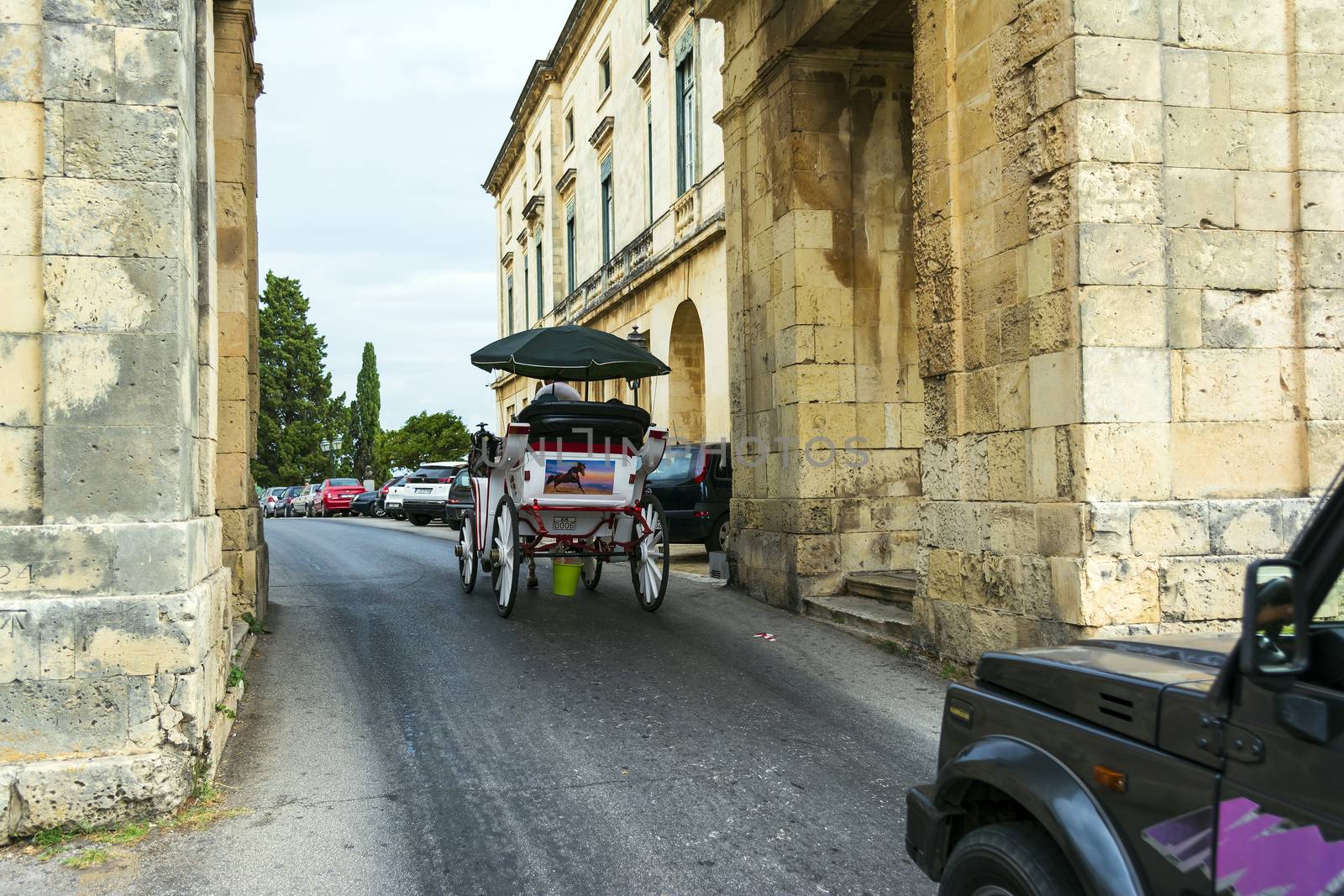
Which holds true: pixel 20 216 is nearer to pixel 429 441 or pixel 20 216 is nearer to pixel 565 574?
pixel 565 574

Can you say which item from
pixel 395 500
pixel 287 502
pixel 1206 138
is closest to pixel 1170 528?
pixel 1206 138

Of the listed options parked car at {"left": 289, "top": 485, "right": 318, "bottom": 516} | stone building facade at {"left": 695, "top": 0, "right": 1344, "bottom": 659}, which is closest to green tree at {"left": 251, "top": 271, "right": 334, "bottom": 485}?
parked car at {"left": 289, "top": 485, "right": 318, "bottom": 516}

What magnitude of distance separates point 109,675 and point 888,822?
10.9 feet

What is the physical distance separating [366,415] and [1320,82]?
67.0m

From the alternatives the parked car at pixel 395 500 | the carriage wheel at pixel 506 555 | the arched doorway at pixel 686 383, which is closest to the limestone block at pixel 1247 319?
the carriage wheel at pixel 506 555

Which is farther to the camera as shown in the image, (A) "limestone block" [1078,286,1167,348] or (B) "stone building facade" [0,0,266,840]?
(A) "limestone block" [1078,286,1167,348]

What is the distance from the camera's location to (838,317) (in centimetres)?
1050

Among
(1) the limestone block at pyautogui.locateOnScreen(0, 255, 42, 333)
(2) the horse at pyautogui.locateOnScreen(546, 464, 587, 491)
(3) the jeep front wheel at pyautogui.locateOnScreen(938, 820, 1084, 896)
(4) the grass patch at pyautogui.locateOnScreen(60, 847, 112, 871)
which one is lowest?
(4) the grass patch at pyautogui.locateOnScreen(60, 847, 112, 871)

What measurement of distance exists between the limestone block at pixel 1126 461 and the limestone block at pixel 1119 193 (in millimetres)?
1233

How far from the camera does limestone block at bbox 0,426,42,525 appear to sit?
470 cm

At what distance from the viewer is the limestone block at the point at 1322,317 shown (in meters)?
6.71

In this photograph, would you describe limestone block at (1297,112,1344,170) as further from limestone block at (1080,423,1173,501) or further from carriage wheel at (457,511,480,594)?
carriage wheel at (457,511,480,594)

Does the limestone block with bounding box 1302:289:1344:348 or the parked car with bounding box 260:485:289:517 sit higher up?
the limestone block with bounding box 1302:289:1344:348

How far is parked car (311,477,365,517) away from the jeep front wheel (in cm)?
4211
